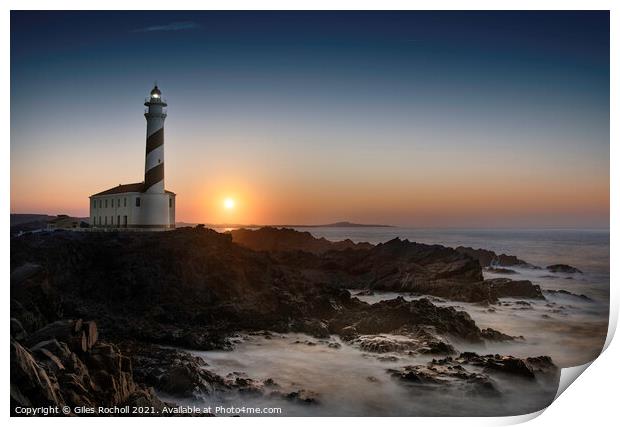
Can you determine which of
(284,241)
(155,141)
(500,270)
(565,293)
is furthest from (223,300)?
(565,293)

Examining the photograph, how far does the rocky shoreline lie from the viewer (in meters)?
5.61

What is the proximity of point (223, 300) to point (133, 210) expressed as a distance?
1.58m

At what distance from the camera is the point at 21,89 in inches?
239

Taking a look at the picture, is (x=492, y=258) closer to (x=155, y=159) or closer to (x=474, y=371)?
(x=474, y=371)

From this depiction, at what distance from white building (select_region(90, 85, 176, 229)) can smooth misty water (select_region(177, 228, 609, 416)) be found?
178 cm

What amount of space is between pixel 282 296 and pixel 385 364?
1.53m

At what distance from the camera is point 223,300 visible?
654cm

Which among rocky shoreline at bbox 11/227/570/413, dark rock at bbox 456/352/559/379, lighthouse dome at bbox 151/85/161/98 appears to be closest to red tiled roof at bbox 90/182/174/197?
rocky shoreline at bbox 11/227/570/413

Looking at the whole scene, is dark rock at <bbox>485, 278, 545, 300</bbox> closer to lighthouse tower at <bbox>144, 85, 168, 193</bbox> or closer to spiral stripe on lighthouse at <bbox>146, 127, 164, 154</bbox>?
lighthouse tower at <bbox>144, 85, 168, 193</bbox>

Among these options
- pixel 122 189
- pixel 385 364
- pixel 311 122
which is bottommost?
pixel 385 364

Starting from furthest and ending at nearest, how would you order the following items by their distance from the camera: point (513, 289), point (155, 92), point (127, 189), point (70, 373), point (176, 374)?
point (127, 189)
point (513, 289)
point (155, 92)
point (176, 374)
point (70, 373)

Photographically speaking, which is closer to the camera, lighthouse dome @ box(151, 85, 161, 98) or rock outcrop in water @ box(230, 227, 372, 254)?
lighthouse dome @ box(151, 85, 161, 98)
